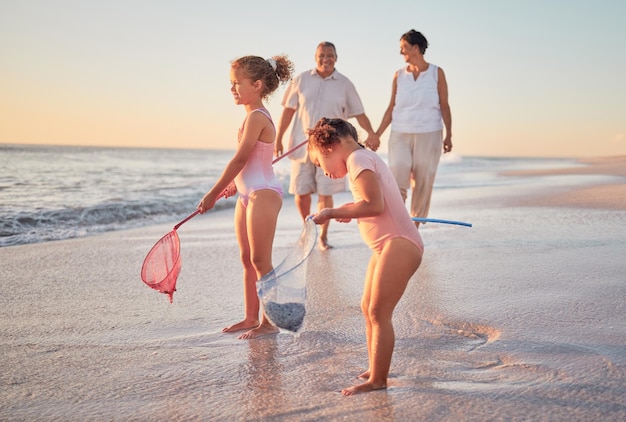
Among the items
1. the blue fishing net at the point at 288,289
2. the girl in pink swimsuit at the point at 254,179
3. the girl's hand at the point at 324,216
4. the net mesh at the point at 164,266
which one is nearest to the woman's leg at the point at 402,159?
the girl in pink swimsuit at the point at 254,179

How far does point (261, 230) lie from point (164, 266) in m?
0.64

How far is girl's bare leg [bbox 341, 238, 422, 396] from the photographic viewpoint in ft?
9.38

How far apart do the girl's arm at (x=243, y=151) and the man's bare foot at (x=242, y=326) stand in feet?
2.48

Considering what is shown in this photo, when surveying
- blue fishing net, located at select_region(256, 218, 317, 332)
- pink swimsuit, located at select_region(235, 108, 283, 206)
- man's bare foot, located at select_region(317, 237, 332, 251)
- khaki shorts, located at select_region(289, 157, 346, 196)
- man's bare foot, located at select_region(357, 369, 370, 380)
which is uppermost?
pink swimsuit, located at select_region(235, 108, 283, 206)

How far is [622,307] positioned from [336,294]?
1.89m

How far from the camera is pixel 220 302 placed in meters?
4.62

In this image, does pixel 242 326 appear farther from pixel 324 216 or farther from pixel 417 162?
pixel 417 162

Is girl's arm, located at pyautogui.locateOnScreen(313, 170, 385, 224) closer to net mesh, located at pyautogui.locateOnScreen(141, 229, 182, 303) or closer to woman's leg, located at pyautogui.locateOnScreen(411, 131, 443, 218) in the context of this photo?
net mesh, located at pyautogui.locateOnScreen(141, 229, 182, 303)

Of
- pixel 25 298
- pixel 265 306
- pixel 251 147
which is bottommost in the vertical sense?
pixel 25 298

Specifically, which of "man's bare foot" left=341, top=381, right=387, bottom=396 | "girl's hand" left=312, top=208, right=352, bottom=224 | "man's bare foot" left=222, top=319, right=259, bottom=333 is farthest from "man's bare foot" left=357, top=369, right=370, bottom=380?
"man's bare foot" left=222, top=319, right=259, bottom=333

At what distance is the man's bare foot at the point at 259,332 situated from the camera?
376 cm

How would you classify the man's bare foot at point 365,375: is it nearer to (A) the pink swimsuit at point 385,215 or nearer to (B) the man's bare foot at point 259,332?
(A) the pink swimsuit at point 385,215

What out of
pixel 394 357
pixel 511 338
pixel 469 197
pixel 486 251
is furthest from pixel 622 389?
pixel 469 197

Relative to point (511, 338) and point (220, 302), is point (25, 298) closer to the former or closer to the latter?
point (220, 302)
